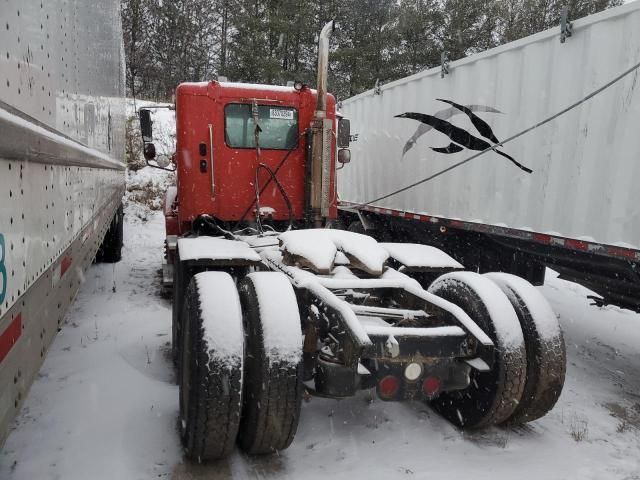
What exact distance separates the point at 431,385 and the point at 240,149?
3.22 m

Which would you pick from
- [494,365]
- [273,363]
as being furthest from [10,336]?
[494,365]

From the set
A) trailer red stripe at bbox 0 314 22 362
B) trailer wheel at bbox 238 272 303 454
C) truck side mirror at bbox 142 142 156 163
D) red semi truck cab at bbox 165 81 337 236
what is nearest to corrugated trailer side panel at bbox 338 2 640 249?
red semi truck cab at bbox 165 81 337 236

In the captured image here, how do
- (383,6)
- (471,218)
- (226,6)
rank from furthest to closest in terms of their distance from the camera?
(226,6) < (383,6) < (471,218)

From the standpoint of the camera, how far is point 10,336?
162 centimetres

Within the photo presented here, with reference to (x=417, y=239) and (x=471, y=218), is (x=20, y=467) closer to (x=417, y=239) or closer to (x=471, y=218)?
(x=471, y=218)

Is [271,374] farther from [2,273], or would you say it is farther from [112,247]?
[112,247]

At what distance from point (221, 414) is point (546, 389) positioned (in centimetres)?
193

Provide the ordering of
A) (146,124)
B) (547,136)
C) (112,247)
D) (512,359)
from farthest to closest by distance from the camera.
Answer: (112,247) → (146,124) → (547,136) → (512,359)

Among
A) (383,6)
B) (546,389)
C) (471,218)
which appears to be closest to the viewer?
(546,389)

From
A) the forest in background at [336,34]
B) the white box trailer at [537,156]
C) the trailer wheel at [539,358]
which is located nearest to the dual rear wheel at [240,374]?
the trailer wheel at [539,358]

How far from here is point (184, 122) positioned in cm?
491

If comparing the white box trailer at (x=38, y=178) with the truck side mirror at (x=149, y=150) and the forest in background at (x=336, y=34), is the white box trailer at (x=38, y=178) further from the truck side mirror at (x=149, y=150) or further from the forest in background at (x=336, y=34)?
the forest in background at (x=336, y=34)

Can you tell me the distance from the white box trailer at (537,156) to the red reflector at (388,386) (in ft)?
7.87

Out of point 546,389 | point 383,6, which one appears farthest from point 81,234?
point 383,6
